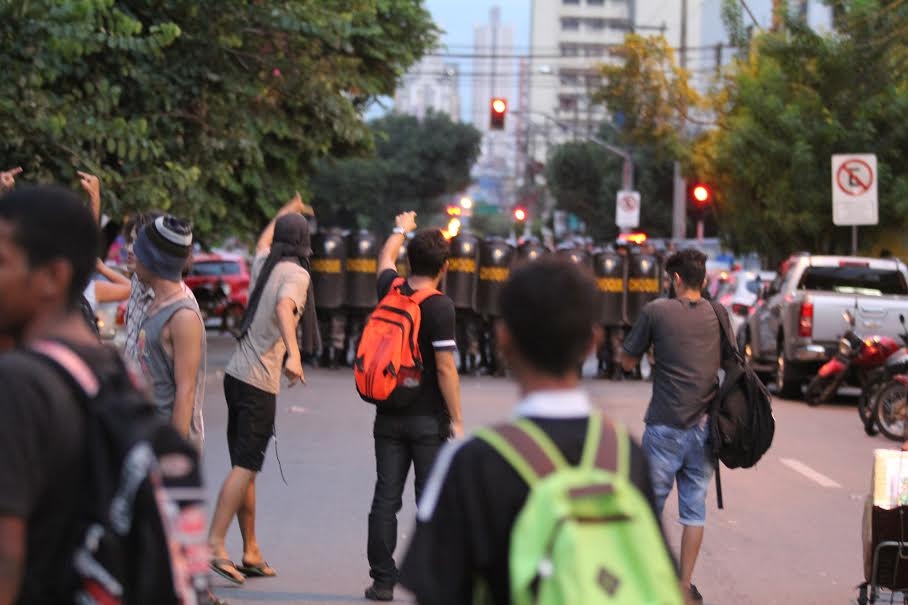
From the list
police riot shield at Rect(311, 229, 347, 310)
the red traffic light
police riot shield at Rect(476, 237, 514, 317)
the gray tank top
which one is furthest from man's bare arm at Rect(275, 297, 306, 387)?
the red traffic light

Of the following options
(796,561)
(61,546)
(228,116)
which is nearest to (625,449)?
(61,546)

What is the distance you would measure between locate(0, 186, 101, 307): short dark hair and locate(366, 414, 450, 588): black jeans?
4.60 metres

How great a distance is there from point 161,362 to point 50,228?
354 centimetres

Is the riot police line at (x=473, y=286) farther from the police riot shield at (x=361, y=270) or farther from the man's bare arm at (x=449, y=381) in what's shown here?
the man's bare arm at (x=449, y=381)

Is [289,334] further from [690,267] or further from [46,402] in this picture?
[46,402]

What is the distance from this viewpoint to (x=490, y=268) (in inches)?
958

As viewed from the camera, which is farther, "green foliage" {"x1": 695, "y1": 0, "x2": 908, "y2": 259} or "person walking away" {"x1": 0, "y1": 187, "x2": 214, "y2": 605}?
"green foliage" {"x1": 695, "y1": 0, "x2": 908, "y2": 259}

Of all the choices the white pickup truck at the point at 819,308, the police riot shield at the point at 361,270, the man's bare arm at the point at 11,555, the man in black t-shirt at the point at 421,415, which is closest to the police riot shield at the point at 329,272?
the police riot shield at the point at 361,270

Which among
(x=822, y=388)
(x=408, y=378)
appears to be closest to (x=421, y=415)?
(x=408, y=378)

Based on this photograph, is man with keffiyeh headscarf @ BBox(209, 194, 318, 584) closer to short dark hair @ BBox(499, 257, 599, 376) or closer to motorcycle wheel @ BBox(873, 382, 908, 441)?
short dark hair @ BBox(499, 257, 599, 376)

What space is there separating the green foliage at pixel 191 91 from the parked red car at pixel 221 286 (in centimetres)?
483

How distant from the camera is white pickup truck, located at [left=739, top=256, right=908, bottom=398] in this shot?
20.2 metres

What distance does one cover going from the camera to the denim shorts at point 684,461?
26.0ft

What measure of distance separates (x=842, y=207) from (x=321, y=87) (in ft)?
24.9
